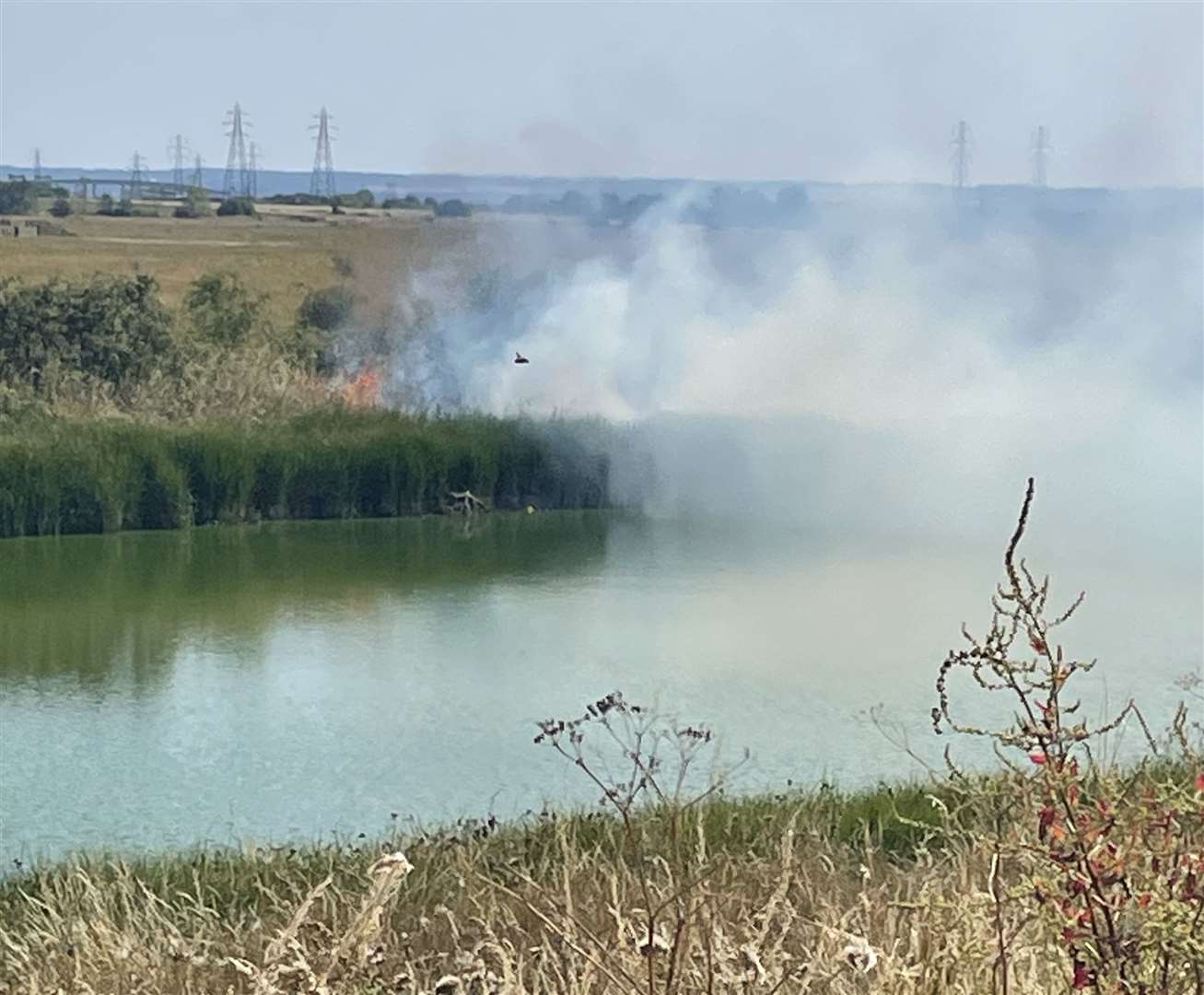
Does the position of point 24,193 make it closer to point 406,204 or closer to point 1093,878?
point 406,204

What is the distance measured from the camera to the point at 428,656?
9.41 m

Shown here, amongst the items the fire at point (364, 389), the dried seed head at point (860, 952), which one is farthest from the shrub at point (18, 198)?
the dried seed head at point (860, 952)

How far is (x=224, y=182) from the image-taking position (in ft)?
84.6

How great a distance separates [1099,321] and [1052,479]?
1938 mm

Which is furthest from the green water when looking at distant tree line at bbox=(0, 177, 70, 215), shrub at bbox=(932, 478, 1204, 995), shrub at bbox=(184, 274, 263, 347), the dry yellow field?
distant tree line at bbox=(0, 177, 70, 215)

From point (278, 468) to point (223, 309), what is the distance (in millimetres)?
6673

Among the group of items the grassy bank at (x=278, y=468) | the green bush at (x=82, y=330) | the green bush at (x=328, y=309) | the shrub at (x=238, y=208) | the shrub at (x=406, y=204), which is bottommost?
the grassy bank at (x=278, y=468)

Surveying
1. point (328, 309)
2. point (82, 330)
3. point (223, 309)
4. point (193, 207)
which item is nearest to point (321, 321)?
point (328, 309)

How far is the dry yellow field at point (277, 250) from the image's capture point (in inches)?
814

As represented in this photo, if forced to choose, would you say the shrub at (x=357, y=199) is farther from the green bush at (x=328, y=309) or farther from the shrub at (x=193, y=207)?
the green bush at (x=328, y=309)

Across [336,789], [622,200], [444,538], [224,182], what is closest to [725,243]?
[622,200]

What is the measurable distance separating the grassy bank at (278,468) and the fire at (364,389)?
1.57 m

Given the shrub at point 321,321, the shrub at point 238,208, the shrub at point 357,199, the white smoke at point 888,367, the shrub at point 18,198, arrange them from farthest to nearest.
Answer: the shrub at point 238,208 < the shrub at point 18,198 < the shrub at point 357,199 < the shrub at point 321,321 < the white smoke at point 888,367

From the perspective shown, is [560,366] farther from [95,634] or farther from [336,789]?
[336,789]
